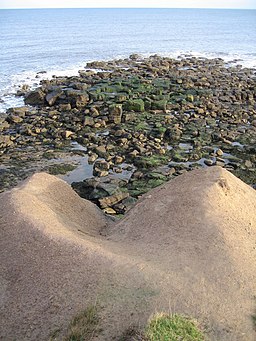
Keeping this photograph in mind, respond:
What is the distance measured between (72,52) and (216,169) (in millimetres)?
66760

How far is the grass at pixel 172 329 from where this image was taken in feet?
27.4

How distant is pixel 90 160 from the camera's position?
25688 millimetres

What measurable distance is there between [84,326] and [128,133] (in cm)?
2118

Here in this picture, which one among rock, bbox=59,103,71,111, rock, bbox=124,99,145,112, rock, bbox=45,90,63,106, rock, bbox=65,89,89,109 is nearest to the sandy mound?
rock, bbox=124,99,145,112

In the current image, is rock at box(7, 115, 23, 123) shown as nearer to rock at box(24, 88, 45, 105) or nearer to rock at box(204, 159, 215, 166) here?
rock at box(24, 88, 45, 105)

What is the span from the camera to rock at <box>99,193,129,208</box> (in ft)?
66.8

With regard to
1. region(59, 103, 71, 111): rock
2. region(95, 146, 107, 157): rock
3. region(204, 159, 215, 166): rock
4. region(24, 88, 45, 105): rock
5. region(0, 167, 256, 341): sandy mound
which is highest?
region(0, 167, 256, 341): sandy mound

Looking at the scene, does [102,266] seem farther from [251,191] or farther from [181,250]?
[251,191]

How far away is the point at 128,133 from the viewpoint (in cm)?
2944

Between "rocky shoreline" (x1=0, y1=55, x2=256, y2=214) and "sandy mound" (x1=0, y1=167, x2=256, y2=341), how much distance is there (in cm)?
668

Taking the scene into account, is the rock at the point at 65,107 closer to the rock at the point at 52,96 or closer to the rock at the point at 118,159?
the rock at the point at 52,96

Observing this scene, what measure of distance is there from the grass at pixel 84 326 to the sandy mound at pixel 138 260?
0.74ft

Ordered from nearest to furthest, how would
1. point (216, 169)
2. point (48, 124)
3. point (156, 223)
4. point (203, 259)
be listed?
1. point (203, 259)
2. point (156, 223)
3. point (216, 169)
4. point (48, 124)

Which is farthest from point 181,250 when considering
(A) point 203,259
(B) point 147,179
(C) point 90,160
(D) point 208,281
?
(C) point 90,160
